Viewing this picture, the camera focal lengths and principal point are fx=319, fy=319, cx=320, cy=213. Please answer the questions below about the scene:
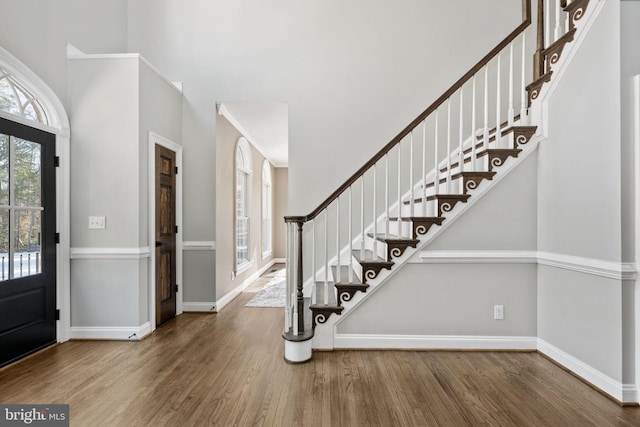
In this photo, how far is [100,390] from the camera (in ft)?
7.30

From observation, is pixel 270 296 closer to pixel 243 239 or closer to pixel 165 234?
pixel 243 239

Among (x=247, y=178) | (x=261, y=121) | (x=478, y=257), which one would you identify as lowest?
(x=478, y=257)

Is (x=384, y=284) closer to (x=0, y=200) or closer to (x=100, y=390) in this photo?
(x=100, y=390)

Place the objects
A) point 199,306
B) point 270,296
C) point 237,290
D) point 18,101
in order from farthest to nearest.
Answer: point 237,290 < point 270,296 < point 199,306 < point 18,101

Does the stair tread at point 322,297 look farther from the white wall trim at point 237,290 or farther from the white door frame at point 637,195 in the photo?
the white door frame at point 637,195

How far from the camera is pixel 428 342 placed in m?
2.87

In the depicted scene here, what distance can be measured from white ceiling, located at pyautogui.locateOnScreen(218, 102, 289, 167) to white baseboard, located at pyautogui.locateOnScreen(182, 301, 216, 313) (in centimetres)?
250

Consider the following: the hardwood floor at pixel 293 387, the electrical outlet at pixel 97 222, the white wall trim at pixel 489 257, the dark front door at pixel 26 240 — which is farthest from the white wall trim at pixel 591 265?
the dark front door at pixel 26 240

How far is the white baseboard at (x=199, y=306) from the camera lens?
409 centimetres

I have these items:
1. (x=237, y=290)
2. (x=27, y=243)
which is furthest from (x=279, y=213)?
(x=27, y=243)

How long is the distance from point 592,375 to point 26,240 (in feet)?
15.1

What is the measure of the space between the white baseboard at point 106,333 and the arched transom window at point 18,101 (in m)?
2.02

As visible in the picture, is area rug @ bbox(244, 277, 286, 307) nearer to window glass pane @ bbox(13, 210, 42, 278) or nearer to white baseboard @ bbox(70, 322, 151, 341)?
white baseboard @ bbox(70, 322, 151, 341)

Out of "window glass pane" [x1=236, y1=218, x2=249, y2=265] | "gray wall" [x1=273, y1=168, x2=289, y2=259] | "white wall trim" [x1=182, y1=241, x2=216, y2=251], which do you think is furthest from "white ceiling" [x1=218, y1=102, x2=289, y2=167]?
"gray wall" [x1=273, y1=168, x2=289, y2=259]
